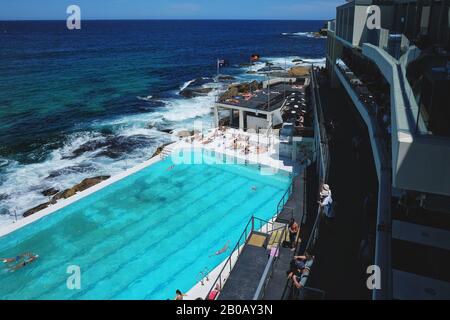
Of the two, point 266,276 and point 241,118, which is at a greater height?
point 241,118

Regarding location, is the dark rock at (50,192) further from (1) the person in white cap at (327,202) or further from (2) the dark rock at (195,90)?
(2) the dark rock at (195,90)

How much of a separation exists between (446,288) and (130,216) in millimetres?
14245

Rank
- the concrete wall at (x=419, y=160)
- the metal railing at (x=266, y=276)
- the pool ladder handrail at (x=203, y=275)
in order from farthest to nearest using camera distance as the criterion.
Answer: the pool ladder handrail at (x=203, y=275), the metal railing at (x=266, y=276), the concrete wall at (x=419, y=160)

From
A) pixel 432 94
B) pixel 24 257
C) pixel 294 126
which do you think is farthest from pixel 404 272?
pixel 294 126

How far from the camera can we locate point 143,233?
1717cm

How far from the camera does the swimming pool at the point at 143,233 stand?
14.3m

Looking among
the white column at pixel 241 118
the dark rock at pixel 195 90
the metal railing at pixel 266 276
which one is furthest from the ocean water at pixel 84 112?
the metal railing at pixel 266 276

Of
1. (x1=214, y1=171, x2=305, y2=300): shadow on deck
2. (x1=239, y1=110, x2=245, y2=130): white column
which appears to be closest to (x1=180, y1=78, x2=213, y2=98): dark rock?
(x1=239, y1=110, x2=245, y2=130): white column

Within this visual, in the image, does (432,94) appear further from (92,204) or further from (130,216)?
(92,204)

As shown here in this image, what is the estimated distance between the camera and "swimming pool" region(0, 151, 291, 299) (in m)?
14.3

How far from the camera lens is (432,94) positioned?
6.75 meters

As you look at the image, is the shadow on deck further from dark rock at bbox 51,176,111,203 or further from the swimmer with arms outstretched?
dark rock at bbox 51,176,111,203

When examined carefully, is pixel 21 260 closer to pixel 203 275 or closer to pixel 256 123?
pixel 203 275

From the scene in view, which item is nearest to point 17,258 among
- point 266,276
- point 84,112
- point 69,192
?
point 69,192
